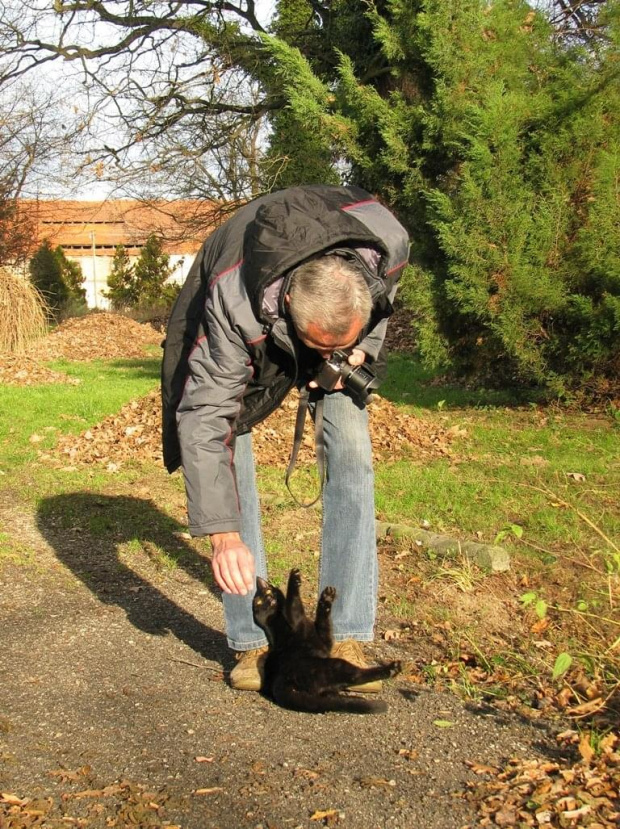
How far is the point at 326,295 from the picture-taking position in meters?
2.58

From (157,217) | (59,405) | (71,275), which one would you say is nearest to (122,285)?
(71,275)

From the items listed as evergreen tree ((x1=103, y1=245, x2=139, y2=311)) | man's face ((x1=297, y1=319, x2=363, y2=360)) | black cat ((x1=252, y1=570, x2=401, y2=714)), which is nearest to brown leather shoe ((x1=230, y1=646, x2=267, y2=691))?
black cat ((x1=252, y1=570, x2=401, y2=714))

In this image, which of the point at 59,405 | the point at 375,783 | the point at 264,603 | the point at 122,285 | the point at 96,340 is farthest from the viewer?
the point at 122,285

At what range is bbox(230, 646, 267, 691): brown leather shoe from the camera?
128 inches

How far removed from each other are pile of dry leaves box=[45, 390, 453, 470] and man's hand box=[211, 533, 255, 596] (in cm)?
448

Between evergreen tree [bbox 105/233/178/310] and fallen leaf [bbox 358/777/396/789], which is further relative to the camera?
evergreen tree [bbox 105/233/178/310]

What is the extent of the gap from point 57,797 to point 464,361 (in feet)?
24.7

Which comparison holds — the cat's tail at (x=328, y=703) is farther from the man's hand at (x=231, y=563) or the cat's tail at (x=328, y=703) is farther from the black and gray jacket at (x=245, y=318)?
the black and gray jacket at (x=245, y=318)

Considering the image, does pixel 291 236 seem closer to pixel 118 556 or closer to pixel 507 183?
pixel 118 556

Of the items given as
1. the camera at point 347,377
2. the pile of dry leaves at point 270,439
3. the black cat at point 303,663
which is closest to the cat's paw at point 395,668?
the black cat at point 303,663

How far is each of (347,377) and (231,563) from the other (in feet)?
2.57

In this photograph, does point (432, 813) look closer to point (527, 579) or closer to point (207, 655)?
point (207, 655)

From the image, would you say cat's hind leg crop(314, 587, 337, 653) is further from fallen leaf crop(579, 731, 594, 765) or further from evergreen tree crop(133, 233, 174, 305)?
evergreen tree crop(133, 233, 174, 305)

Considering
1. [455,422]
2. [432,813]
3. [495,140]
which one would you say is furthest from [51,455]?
[432,813]
